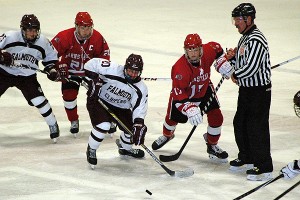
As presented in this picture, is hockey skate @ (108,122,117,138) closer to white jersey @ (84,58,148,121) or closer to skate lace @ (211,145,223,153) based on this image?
white jersey @ (84,58,148,121)

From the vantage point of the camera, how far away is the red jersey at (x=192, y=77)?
572 centimetres

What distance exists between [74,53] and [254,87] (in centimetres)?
175

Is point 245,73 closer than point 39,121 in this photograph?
Yes

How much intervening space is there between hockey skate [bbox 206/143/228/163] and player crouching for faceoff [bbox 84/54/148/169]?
2.06 feet

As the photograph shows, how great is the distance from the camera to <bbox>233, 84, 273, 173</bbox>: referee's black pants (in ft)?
18.1

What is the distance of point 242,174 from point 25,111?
8.03ft

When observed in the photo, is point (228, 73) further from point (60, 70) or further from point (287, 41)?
point (287, 41)

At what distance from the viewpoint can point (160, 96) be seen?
7.88 m

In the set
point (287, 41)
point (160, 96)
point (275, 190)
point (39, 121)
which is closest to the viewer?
point (275, 190)

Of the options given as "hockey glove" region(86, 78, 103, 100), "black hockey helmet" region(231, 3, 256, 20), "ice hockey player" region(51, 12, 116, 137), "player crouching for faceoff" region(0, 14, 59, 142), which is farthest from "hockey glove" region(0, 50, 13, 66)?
"black hockey helmet" region(231, 3, 256, 20)

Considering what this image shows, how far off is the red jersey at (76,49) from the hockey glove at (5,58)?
19.4 inches

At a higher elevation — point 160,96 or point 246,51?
point 246,51

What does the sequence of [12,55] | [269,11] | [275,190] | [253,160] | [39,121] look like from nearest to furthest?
[275,190] → [253,160] → [12,55] → [39,121] → [269,11]

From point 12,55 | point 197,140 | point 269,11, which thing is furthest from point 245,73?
point 269,11
